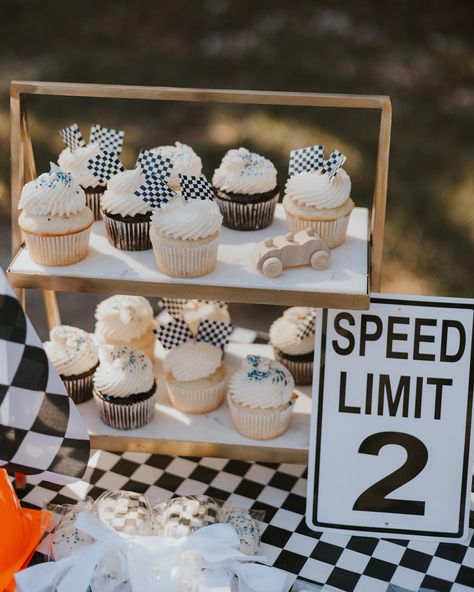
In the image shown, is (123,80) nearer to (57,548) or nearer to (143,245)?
(143,245)

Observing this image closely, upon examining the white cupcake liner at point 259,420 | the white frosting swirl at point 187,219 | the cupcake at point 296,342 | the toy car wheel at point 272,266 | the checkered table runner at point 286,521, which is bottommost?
the checkered table runner at point 286,521

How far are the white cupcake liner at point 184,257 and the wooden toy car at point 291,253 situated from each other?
0.15 metres

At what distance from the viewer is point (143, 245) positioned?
2988 mm

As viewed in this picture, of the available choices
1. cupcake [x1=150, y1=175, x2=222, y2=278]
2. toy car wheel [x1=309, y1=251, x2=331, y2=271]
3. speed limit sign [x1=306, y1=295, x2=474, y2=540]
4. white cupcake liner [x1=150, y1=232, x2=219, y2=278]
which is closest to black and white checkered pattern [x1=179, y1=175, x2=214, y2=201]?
cupcake [x1=150, y1=175, x2=222, y2=278]

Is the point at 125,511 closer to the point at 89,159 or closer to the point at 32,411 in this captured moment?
the point at 32,411

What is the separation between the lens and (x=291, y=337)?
340 centimetres

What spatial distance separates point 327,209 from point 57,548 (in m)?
1.33

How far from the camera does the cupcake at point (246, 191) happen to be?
3090mm

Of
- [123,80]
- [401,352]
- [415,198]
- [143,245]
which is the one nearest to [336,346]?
[401,352]

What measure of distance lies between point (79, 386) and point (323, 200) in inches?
43.3

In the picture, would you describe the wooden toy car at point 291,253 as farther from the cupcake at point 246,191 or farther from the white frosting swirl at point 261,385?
the white frosting swirl at point 261,385

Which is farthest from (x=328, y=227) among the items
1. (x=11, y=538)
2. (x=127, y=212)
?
(x=11, y=538)

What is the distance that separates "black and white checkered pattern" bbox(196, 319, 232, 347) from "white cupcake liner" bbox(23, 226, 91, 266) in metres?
0.60

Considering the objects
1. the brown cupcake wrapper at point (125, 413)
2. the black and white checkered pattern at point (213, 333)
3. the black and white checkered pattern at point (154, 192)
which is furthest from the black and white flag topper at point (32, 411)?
the black and white checkered pattern at point (213, 333)
